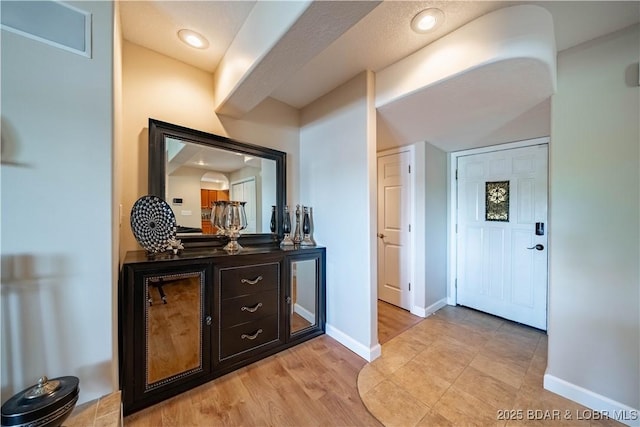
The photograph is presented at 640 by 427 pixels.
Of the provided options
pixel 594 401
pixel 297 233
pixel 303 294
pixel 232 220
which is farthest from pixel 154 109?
pixel 594 401

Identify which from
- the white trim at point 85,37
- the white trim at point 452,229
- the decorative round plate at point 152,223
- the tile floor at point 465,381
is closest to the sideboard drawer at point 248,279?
the decorative round plate at point 152,223

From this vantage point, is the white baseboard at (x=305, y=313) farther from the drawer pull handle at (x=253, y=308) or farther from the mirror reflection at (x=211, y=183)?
the mirror reflection at (x=211, y=183)

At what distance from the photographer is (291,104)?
263 cm

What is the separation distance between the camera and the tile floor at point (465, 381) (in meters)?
1.42

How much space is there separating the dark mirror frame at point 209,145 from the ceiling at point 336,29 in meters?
0.46

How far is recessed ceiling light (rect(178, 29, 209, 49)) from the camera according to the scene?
5.49 ft

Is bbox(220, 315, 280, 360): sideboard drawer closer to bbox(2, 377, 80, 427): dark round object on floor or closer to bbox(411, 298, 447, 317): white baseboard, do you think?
bbox(2, 377, 80, 427): dark round object on floor

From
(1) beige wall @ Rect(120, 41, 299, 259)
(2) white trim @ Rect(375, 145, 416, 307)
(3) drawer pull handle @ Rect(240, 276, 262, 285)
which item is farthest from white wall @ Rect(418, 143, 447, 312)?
(1) beige wall @ Rect(120, 41, 299, 259)

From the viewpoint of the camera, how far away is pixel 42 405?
31.2 inches

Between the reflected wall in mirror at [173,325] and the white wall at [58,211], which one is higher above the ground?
the white wall at [58,211]

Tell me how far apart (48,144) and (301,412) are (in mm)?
1864

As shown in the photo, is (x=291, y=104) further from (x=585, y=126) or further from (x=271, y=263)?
(x=585, y=126)

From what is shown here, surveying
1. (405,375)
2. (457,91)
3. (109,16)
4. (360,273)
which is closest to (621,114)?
(457,91)

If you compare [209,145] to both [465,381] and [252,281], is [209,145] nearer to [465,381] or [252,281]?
[252,281]
